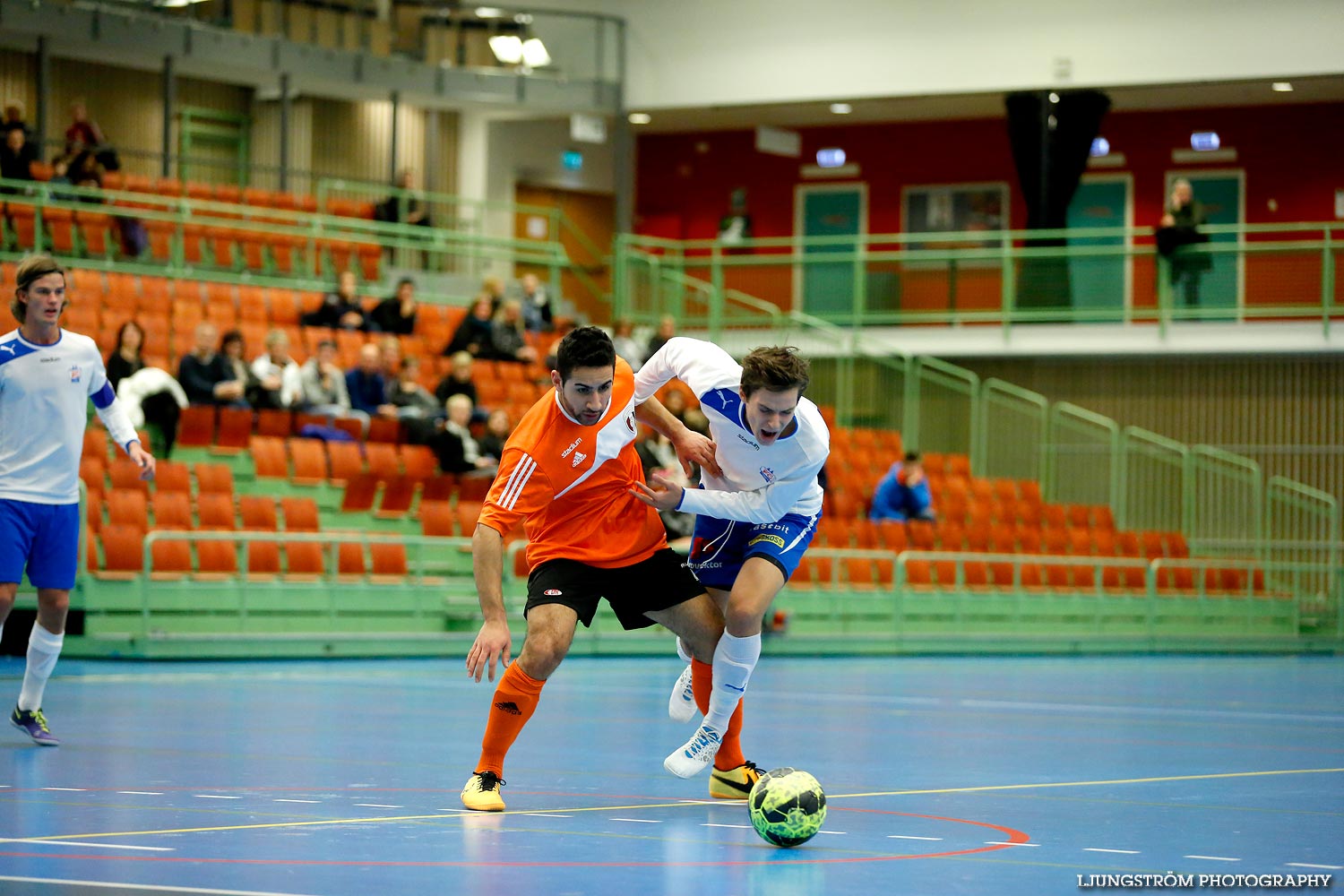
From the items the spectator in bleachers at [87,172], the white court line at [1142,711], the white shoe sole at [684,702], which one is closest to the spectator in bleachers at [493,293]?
the spectator in bleachers at [87,172]

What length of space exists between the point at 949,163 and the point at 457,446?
661 inches

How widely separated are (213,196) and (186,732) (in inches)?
640

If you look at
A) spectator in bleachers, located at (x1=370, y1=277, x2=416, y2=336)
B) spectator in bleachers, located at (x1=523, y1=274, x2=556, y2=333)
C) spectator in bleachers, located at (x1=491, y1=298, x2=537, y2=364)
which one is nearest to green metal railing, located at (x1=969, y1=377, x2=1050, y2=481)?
spectator in bleachers, located at (x1=523, y1=274, x2=556, y2=333)

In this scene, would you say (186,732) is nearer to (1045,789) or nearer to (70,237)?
(1045,789)

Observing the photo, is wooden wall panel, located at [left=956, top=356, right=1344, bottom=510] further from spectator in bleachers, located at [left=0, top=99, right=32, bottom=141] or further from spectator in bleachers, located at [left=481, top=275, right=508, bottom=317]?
spectator in bleachers, located at [left=0, top=99, right=32, bottom=141]

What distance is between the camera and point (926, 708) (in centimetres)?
1088

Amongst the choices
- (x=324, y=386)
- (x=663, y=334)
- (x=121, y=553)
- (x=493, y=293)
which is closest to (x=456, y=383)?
(x=324, y=386)

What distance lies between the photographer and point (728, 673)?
6258 millimetres

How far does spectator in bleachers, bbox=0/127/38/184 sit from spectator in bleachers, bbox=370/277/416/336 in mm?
4436

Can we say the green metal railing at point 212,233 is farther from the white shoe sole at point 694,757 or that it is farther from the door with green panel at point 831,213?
the white shoe sole at point 694,757

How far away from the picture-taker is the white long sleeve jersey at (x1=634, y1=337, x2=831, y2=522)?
20.5 ft

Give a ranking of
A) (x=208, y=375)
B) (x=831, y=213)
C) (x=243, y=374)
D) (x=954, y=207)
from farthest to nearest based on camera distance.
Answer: (x=831, y=213) < (x=954, y=207) < (x=243, y=374) < (x=208, y=375)

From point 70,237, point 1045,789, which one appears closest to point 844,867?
point 1045,789

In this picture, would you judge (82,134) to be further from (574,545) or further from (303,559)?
(574,545)
